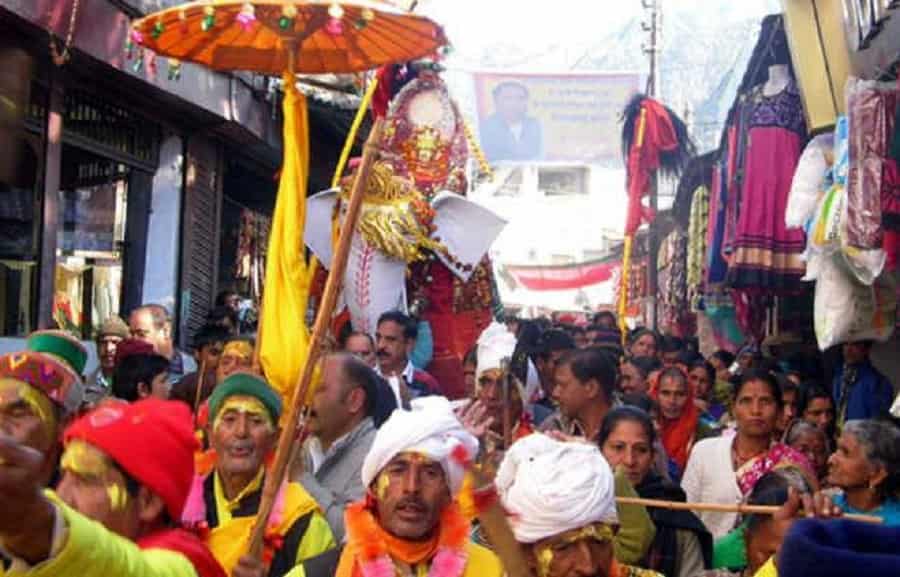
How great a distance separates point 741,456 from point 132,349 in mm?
3204

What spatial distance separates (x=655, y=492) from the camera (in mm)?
4953

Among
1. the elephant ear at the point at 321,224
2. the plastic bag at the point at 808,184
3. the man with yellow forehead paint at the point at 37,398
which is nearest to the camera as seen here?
the man with yellow forehead paint at the point at 37,398

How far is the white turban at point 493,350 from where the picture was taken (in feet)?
23.8

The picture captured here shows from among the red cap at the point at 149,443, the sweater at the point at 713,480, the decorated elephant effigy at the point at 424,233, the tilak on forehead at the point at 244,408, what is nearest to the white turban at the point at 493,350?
the decorated elephant effigy at the point at 424,233

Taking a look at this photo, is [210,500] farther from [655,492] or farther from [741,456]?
[741,456]

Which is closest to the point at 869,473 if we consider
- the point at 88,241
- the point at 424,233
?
the point at 424,233

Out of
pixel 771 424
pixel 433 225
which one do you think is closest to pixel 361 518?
pixel 771 424

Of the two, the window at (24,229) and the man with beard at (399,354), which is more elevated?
the window at (24,229)

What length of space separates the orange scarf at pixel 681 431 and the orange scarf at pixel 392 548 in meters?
3.54

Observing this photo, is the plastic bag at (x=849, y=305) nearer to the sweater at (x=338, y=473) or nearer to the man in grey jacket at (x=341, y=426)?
the man in grey jacket at (x=341, y=426)

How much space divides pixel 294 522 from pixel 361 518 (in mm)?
433

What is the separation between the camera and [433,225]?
9047 mm

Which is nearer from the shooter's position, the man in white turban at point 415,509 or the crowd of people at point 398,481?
the crowd of people at point 398,481

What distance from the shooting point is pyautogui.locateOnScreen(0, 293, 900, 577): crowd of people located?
7.66 ft
